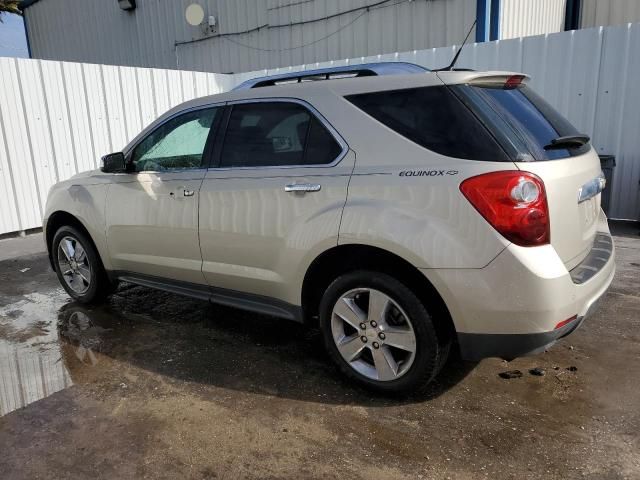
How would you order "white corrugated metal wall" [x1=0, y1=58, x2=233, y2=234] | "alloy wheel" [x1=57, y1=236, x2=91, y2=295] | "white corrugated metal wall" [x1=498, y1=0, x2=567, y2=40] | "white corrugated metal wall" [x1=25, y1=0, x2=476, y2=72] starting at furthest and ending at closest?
"white corrugated metal wall" [x1=25, y1=0, x2=476, y2=72] → "white corrugated metal wall" [x1=498, y1=0, x2=567, y2=40] → "white corrugated metal wall" [x1=0, y1=58, x2=233, y2=234] → "alloy wheel" [x1=57, y1=236, x2=91, y2=295]

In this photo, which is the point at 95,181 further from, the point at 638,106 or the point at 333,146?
the point at 638,106

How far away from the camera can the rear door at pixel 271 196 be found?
10.0ft

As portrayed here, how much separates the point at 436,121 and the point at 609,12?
44.2ft

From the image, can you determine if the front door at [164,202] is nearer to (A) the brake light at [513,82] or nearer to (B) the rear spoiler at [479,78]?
(B) the rear spoiler at [479,78]

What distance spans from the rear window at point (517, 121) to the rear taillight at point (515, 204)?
0.14 m

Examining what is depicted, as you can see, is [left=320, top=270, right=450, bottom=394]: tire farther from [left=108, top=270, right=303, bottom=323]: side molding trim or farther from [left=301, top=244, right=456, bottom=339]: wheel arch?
[left=108, top=270, right=303, bottom=323]: side molding trim

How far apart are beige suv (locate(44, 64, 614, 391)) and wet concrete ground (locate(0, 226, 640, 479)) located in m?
0.37

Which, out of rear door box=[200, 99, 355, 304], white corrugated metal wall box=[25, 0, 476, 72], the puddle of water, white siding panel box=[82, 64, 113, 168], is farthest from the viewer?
white corrugated metal wall box=[25, 0, 476, 72]

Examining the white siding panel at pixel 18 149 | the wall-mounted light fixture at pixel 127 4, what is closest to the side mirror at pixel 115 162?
the white siding panel at pixel 18 149

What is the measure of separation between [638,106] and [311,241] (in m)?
5.91

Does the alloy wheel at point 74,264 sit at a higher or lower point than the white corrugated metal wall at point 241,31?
lower

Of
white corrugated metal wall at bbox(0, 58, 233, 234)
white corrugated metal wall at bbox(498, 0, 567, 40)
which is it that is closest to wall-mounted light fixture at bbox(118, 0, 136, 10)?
white corrugated metal wall at bbox(0, 58, 233, 234)

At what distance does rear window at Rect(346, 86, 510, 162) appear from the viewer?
2.60 metres

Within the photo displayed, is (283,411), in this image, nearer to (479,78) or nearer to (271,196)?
(271,196)
